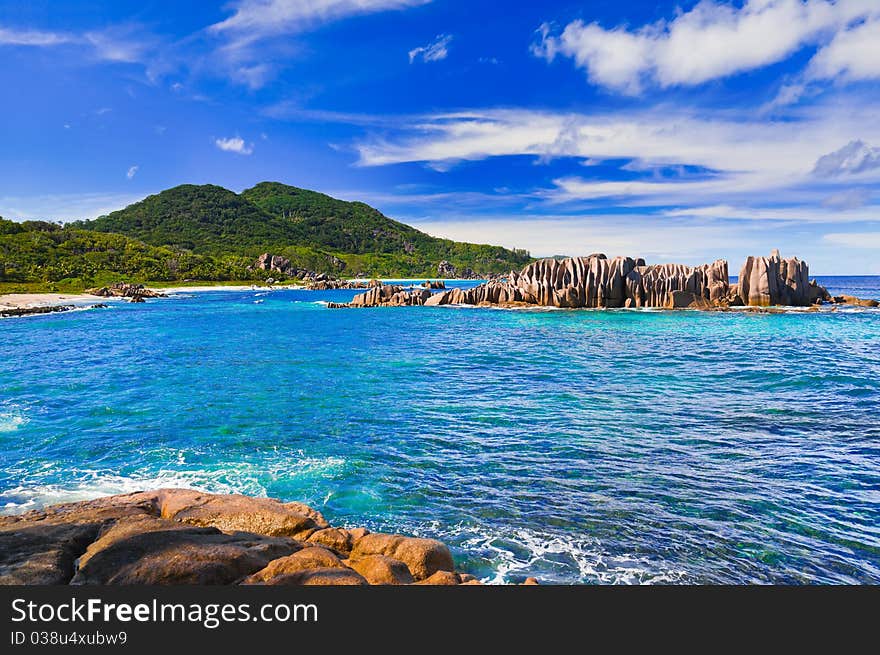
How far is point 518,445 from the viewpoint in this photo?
72.1ft

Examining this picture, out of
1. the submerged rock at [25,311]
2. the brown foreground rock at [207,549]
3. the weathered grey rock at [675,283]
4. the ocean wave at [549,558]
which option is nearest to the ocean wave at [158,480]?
the brown foreground rock at [207,549]

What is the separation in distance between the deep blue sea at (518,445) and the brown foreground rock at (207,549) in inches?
100

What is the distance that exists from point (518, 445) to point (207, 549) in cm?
1467

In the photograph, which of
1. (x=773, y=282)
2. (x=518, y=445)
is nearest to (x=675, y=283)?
(x=773, y=282)

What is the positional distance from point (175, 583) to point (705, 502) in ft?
51.0

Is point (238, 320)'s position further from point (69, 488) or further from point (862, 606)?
point (862, 606)

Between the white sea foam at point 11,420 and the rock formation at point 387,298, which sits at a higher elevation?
the rock formation at point 387,298

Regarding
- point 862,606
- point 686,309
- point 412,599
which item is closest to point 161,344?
point 412,599

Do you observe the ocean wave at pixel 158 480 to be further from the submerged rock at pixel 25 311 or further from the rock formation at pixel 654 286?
the rock formation at pixel 654 286

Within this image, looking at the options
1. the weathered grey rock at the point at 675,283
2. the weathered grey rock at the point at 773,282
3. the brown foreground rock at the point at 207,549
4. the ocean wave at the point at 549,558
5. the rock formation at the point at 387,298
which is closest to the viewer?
the brown foreground rock at the point at 207,549

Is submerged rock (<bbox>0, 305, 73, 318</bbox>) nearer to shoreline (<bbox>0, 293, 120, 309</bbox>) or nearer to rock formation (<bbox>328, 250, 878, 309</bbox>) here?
shoreline (<bbox>0, 293, 120, 309</bbox>)

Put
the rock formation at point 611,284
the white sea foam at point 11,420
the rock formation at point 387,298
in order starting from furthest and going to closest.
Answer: the rock formation at point 387,298 < the rock formation at point 611,284 < the white sea foam at point 11,420

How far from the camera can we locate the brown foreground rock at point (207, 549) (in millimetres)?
9133

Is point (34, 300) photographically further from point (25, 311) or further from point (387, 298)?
point (387, 298)
